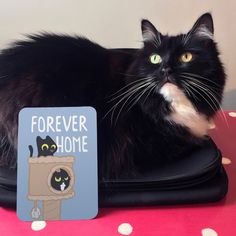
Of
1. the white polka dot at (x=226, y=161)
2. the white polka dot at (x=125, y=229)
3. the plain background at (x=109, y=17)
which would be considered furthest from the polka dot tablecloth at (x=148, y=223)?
the plain background at (x=109, y=17)

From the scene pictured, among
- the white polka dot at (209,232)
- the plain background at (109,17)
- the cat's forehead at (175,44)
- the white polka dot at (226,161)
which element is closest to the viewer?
the white polka dot at (209,232)

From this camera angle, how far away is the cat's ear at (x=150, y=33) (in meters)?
0.77

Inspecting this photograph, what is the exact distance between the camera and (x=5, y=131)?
72 cm

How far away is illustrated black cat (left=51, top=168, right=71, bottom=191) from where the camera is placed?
2.19 feet

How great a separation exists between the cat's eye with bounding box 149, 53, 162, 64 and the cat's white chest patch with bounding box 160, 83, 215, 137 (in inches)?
2.8

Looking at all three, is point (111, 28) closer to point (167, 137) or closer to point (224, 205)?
point (167, 137)

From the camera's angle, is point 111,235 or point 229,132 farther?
point 229,132

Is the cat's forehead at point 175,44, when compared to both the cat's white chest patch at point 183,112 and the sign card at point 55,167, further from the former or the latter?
the sign card at point 55,167

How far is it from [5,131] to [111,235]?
30 cm

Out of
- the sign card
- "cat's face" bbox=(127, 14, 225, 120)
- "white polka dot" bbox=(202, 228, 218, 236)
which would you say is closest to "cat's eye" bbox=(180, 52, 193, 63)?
"cat's face" bbox=(127, 14, 225, 120)

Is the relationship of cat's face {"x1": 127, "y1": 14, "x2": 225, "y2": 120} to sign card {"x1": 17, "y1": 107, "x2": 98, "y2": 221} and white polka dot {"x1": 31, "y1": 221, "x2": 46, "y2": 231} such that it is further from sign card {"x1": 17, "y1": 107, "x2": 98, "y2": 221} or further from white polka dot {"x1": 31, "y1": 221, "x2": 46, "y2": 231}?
white polka dot {"x1": 31, "y1": 221, "x2": 46, "y2": 231}

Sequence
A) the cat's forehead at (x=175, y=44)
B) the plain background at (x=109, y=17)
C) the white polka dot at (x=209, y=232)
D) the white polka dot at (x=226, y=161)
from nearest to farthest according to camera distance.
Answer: the white polka dot at (x=209, y=232), the cat's forehead at (x=175, y=44), the white polka dot at (x=226, y=161), the plain background at (x=109, y=17)

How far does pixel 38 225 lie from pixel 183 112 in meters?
0.36

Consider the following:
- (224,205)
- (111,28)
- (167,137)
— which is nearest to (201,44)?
(167,137)
